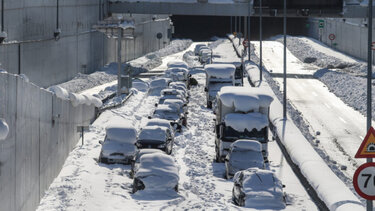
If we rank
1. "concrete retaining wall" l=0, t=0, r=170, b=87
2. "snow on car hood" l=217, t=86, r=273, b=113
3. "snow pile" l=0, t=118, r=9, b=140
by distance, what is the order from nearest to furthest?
"snow pile" l=0, t=118, r=9, b=140 < "snow on car hood" l=217, t=86, r=273, b=113 < "concrete retaining wall" l=0, t=0, r=170, b=87

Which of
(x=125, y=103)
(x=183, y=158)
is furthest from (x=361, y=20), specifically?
(x=183, y=158)

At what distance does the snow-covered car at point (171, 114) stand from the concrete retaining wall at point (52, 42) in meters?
8.63

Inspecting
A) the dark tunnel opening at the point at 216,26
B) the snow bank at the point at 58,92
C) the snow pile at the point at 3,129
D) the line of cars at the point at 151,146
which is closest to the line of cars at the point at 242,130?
the line of cars at the point at 151,146

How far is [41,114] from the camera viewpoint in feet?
83.5

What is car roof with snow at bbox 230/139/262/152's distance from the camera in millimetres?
32719

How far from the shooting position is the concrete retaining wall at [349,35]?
324 ft

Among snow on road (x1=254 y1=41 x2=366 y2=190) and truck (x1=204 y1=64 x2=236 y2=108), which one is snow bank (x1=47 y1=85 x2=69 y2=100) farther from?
truck (x1=204 y1=64 x2=236 y2=108)

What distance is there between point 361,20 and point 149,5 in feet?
85.0

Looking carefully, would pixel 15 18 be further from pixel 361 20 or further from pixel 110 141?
pixel 361 20

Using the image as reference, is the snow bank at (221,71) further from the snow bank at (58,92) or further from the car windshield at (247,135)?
the snow bank at (58,92)

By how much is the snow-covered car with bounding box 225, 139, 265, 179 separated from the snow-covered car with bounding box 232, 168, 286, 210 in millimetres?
4828

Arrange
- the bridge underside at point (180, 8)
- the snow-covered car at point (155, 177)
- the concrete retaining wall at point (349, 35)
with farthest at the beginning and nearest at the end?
the concrete retaining wall at point (349, 35), the bridge underside at point (180, 8), the snow-covered car at point (155, 177)

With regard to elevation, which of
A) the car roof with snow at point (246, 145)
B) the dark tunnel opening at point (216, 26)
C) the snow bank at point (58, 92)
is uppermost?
the dark tunnel opening at point (216, 26)

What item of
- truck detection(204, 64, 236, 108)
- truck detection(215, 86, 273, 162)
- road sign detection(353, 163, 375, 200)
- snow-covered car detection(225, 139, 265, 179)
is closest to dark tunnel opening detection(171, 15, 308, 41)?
truck detection(204, 64, 236, 108)
